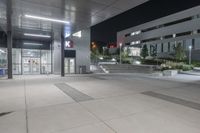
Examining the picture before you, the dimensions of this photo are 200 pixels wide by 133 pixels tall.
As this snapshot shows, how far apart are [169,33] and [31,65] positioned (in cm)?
3530

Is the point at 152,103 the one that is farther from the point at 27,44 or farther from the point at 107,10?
the point at 27,44

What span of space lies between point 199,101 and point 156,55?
40.4 meters

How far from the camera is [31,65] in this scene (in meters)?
19.0

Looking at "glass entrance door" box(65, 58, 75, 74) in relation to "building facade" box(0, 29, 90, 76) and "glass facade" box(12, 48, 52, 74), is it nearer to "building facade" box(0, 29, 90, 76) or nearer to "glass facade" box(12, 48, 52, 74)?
"building facade" box(0, 29, 90, 76)

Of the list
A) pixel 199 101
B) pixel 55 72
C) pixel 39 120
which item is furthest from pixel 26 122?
pixel 55 72

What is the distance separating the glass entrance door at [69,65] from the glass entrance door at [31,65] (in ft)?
11.4

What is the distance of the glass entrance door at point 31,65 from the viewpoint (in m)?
18.6

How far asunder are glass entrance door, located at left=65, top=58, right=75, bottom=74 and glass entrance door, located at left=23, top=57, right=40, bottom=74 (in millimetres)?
3474

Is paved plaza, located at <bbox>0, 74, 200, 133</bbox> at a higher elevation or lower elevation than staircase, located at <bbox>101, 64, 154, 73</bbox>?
lower

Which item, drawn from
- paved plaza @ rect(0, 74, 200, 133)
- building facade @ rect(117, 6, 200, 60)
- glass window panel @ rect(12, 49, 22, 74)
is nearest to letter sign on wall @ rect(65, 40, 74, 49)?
glass window panel @ rect(12, 49, 22, 74)

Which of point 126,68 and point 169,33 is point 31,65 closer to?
point 126,68

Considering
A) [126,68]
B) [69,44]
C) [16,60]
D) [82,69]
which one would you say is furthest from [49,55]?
[126,68]

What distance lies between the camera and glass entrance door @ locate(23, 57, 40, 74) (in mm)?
18578

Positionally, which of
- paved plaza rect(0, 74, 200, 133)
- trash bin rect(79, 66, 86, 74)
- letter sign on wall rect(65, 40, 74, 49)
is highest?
letter sign on wall rect(65, 40, 74, 49)
